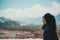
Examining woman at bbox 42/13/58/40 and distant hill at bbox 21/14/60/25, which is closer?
woman at bbox 42/13/58/40

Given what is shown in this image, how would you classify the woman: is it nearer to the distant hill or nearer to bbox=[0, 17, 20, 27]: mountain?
the distant hill

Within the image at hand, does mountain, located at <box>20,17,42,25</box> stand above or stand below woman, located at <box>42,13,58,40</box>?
above

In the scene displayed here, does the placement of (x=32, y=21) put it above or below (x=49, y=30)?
above

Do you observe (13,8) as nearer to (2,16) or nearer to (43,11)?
(2,16)

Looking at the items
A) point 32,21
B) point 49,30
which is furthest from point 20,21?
point 49,30

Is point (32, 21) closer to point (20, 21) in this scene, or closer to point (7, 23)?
point (20, 21)

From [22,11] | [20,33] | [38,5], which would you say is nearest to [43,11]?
[38,5]

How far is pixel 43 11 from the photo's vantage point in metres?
2.78

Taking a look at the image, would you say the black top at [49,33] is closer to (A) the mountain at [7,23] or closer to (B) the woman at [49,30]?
(B) the woman at [49,30]

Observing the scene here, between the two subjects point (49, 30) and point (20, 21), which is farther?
point (20, 21)

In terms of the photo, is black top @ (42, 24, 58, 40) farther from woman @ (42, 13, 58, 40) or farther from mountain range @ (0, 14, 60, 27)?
mountain range @ (0, 14, 60, 27)

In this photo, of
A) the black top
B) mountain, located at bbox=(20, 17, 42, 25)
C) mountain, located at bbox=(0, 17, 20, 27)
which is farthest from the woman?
mountain, located at bbox=(0, 17, 20, 27)

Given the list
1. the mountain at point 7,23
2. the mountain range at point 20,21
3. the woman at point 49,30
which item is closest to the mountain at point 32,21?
the mountain range at point 20,21

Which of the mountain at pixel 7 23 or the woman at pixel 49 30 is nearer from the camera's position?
the woman at pixel 49 30
